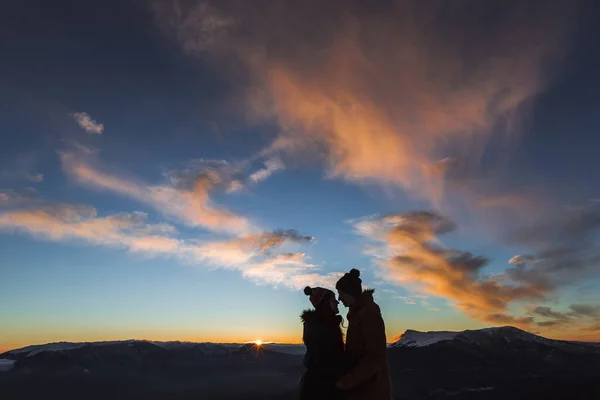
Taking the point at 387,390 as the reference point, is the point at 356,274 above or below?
above

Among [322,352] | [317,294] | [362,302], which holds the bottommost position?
[322,352]

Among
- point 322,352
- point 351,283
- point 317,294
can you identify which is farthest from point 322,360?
point 351,283

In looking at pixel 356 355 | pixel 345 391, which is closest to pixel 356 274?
pixel 356 355

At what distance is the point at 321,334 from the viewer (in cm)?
660

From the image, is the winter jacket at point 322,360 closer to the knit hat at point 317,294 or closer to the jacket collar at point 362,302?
the knit hat at point 317,294

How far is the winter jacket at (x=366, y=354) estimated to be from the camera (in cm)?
627

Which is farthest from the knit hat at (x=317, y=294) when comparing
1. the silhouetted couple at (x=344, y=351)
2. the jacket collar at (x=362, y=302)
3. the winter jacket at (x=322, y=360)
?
the jacket collar at (x=362, y=302)

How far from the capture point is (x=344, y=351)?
6.81m

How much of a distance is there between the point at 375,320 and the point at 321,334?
0.85m

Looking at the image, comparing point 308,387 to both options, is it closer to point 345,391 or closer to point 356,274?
point 345,391

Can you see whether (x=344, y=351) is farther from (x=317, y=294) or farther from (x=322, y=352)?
(x=317, y=294)

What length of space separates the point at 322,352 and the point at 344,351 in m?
0.41

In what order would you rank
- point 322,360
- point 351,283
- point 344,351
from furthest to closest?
point 351,283
point 344,351
point 322,360

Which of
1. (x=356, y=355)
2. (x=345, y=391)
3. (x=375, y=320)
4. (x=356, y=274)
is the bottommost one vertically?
(x=345, y=391)
